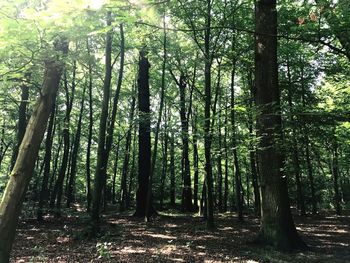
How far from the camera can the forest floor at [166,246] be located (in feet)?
24.5

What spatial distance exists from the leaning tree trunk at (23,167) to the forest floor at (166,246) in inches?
108

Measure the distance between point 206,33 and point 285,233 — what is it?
310 inches

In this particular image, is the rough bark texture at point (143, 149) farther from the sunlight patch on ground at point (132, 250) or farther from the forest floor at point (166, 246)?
the sunlight patch on ground at point (132, 250)

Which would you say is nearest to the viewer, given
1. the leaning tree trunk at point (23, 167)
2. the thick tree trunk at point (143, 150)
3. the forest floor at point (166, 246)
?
the leaning tree trunk at point (23, 167)

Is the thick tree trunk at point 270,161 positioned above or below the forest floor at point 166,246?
above

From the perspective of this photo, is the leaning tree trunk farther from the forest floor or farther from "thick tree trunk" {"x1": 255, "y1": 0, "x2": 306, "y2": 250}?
"thick tree trunk" {"x1": 255, "y1": 0, "x2": 306, "y2": 250}

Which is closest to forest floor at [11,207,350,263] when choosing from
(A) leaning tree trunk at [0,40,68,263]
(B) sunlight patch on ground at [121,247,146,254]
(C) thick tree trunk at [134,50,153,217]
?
(B) sunlight patch on ground at [121,247,146,254]

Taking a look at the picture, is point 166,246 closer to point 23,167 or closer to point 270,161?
point 270,161

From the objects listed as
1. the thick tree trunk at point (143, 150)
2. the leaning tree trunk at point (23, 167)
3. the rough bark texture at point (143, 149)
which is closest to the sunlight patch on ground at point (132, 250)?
the leaning tree trunk at point (23, 167)

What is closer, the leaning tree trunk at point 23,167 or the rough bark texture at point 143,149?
the leaning tree trunk at point 23,167

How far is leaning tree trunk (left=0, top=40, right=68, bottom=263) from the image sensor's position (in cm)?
490

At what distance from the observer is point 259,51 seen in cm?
884

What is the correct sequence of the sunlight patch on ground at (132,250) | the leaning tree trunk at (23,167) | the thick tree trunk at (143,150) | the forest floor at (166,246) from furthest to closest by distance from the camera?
the thick tree trunk at (143,150) < the sunlight patch on ground at (132,250) < the forest floor at (166,246) < the leaning tree trunk at (23,167)

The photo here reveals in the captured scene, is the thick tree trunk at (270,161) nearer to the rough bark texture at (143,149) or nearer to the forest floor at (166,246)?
the forest floor at (166,246)
